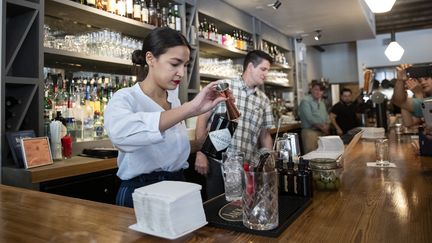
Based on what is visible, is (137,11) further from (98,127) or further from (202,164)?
(202,164)

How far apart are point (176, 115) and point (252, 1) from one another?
3355 mm

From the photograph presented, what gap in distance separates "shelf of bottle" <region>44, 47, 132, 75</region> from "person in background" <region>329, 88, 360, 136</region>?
3.68 m

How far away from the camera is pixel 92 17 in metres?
2.52

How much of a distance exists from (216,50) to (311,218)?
3422mm

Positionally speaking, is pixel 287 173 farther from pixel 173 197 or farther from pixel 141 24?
pixel 141 24

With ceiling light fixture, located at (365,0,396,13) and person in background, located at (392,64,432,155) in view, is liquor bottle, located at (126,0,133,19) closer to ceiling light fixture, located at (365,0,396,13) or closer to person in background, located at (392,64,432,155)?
ceiling light fixture, located at (365,0,396,13)

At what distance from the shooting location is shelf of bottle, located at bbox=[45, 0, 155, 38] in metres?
2.24

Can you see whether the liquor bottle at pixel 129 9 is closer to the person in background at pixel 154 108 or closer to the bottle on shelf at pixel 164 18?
the bottle on shelf at pixel 164 18

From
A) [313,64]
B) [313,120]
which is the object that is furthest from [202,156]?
[313,64]

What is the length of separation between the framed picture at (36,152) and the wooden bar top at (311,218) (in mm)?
513

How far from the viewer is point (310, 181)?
3.61 feet

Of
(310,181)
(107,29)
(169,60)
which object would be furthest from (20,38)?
(310,181)

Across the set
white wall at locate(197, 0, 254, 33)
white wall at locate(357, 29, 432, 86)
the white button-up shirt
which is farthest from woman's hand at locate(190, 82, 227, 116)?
white wall at locate(357, 29, 432, 86)

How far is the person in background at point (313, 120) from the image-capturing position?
4.92 m
